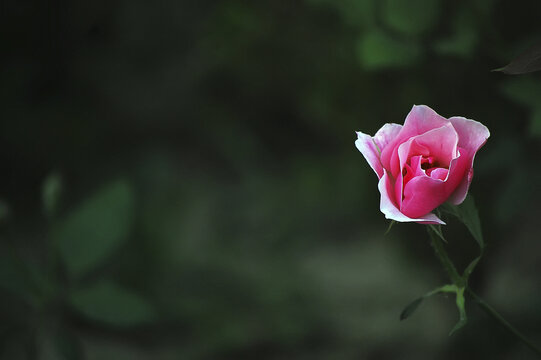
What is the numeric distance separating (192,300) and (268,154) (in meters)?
0.28

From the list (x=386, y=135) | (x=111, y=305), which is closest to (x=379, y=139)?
(x=386, y=135)

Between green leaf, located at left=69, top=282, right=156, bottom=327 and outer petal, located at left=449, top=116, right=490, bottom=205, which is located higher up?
outer petal, located at left=449, top=116, right=490, bottom=205

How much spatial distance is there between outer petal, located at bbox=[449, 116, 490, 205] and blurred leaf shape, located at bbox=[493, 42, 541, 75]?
52 millimetres

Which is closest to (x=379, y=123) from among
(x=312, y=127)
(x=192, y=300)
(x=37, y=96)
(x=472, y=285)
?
(x=312, y=127)

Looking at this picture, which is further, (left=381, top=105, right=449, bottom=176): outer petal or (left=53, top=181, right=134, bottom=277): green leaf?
(left=53, top=181, right=134, bottom=277): green leaf

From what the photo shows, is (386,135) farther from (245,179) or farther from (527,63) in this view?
(245,179)

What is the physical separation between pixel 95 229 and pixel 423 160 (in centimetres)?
52

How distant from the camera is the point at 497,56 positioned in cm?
79

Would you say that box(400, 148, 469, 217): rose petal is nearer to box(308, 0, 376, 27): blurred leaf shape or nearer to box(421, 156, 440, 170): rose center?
box(421, 156, 440, 170): rose center

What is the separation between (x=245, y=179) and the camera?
109cm

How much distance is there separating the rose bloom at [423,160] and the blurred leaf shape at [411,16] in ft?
1.13

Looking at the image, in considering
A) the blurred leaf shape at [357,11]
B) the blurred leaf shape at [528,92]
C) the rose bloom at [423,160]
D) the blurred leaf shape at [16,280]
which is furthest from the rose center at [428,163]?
the blurred leaf shape at [16,280]

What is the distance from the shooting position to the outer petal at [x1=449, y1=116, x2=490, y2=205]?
460mm

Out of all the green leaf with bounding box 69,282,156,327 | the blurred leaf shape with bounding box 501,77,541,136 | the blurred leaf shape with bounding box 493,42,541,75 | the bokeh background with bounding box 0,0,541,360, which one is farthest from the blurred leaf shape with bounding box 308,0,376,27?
the green leaf with bounding box 69,282,156,327
